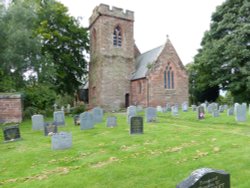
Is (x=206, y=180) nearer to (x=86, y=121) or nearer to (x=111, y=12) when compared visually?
(x=86, y=121)

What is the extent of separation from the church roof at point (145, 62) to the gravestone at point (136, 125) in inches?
706

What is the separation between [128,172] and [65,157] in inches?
105

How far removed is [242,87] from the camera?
1161 inches

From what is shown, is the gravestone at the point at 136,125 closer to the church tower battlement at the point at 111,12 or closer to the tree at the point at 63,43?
the tree at the point at 63,43

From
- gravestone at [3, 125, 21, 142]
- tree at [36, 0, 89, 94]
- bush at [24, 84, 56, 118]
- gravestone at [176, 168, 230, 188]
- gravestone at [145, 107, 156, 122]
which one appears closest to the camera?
gravestone at [176, 168, 230, 188]

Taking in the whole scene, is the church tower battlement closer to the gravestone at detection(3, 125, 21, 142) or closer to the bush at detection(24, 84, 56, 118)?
the bush at detection(24, 84, 56, 118)

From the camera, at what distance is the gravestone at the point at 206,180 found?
354 centimetres

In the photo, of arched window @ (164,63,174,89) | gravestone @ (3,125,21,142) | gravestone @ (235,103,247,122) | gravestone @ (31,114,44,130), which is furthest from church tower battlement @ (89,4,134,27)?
gravestone @ (3,125,21,142)

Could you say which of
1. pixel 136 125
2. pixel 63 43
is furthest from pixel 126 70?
pixel 136 125

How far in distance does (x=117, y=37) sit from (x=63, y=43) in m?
Answer: 6.65

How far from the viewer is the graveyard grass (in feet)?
19.9

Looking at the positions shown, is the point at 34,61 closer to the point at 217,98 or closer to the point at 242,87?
the point at 242,87

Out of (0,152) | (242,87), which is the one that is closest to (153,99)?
(242,87)

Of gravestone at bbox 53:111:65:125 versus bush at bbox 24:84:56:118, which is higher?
bush at bbox 24:84:56:118
